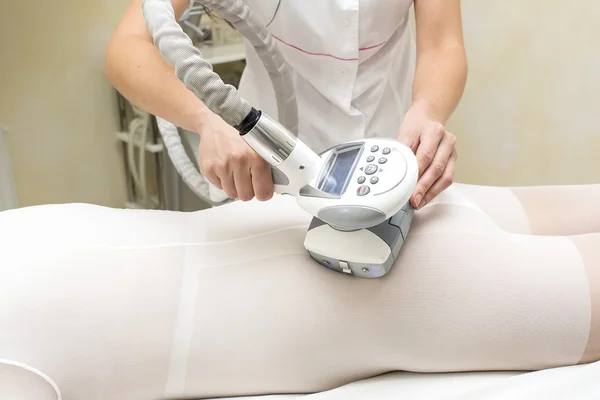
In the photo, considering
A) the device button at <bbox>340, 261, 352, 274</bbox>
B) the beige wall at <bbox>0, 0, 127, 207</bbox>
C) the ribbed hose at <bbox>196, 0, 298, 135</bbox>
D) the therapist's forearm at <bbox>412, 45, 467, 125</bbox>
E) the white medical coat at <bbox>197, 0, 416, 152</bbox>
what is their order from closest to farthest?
the device button at <bbox>340, 261, 352, 274</bbox> < the ribbed hose at <bbox>196, 0, 298, 135</bbox> < the therapist's forearm at <bbox>412, 45, 467, 125</bbox> < the white medical coat at <bbox>197, 0, 416, 152</bbox> < the beige wall at <bbox>0, 0, 127, 207</bbox>

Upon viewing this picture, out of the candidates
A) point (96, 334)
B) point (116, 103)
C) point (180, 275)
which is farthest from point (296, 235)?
point (116, 103)

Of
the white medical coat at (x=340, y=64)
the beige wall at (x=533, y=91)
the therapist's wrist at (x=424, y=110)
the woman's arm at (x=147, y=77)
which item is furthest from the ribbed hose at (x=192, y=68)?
the beige wall at (x=533, y=91)

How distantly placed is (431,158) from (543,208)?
9.8 inches

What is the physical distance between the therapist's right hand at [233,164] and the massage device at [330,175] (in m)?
0.02

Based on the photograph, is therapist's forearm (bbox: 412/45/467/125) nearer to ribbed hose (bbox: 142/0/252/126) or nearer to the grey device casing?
the grey device casing

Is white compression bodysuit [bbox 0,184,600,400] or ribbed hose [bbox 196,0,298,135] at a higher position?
ribbed hose [bbox 196,0,298,135]

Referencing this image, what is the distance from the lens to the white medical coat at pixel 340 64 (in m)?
1.00

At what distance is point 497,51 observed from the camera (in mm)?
1818

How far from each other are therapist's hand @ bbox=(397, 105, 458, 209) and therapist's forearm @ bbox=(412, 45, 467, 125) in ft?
0.32

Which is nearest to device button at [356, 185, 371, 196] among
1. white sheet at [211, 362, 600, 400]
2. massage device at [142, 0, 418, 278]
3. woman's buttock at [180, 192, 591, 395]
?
massage device at [142, 0, 418, 278]

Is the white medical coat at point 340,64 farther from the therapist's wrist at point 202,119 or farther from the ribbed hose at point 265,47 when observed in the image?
the therapist's wrist at point 202,119

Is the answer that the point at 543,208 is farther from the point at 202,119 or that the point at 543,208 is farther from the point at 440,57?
the point at 202,119

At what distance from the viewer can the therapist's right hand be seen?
0.64 metres

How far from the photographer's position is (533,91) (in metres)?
1.80
